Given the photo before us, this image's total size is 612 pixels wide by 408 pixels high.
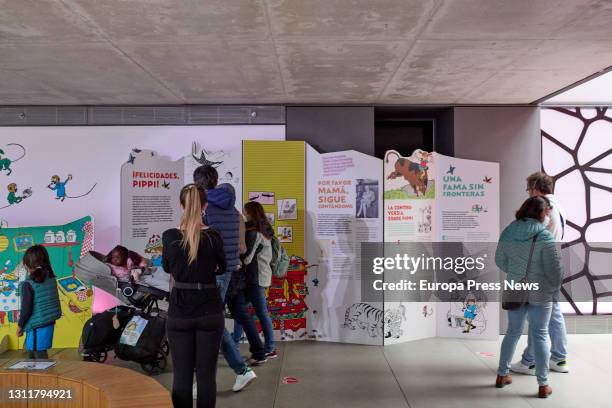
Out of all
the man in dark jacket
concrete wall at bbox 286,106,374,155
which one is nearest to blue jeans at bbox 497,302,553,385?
the man in dark jacket

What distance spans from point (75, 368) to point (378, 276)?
3259mm

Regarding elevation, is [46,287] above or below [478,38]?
below

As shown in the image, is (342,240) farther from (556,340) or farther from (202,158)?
(556,340)

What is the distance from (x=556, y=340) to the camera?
4414 millimetres

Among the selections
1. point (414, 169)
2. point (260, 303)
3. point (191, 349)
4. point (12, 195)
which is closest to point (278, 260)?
point (260, 303)

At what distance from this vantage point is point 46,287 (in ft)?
12.4

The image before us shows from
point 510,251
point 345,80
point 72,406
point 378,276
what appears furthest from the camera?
point 378,276

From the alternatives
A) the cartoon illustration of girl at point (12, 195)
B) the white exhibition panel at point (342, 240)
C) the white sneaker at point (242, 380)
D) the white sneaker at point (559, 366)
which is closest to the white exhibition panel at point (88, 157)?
the cartoon illustration of girl at point (12, 195)

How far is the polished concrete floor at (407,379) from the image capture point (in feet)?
12.3

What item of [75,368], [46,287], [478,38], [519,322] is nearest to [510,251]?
[519,322]

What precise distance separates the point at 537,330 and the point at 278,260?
229 centimetres

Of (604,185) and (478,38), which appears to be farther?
(604,185)

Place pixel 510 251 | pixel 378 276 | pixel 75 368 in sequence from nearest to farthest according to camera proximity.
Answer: pixel 75 368 → pixel 510 251 → pixel 378 276

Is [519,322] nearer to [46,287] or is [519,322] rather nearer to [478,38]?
[478,38]
